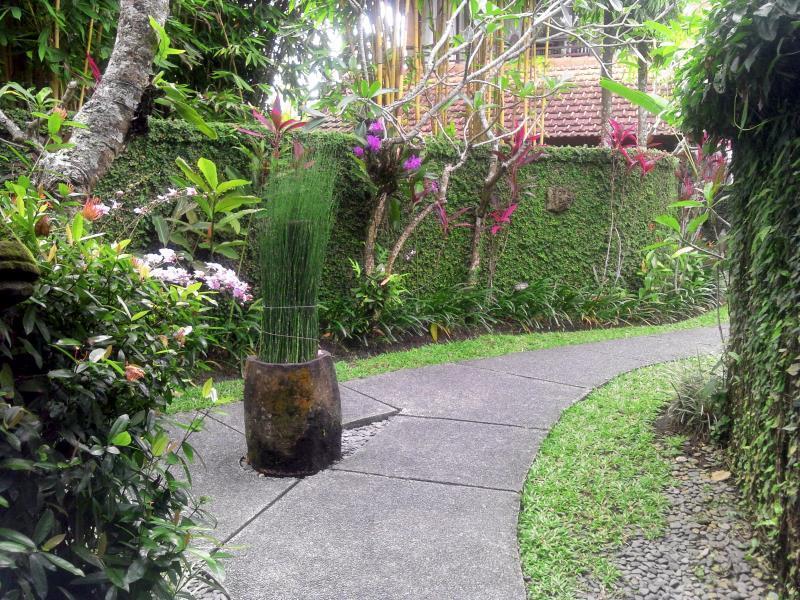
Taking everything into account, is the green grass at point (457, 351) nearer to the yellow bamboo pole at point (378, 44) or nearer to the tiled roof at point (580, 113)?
the yellow bamboo pole at point (378, 44)

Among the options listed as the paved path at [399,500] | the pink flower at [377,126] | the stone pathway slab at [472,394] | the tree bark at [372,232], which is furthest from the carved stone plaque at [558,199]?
the paved path at [399,500]

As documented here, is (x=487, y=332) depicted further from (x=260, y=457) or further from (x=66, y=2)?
(x=66, y=2)

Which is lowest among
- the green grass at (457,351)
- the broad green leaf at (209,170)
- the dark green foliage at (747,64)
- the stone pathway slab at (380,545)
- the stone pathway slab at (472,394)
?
the green grass at (457,351)

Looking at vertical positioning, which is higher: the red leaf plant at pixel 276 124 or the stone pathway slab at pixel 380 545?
the red leaf plant at pixel 276 124

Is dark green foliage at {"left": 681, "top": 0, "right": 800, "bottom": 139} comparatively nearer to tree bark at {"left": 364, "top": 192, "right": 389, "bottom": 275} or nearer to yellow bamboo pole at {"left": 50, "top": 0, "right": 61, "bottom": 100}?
tree bark at {"left": 364, "top": 192, "right": 389, "bottom": 275}

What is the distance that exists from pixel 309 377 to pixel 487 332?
11.9 feet

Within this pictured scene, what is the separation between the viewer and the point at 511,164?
597 cm

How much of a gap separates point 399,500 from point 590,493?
796 mm

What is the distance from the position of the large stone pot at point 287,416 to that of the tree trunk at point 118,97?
42.8 inches

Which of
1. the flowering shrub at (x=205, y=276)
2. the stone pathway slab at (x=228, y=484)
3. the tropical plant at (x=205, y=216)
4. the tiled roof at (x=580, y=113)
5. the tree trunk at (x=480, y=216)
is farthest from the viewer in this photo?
the tiled roof at (x=580, y=113)

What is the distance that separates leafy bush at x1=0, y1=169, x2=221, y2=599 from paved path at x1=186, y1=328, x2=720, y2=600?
2.32 ft

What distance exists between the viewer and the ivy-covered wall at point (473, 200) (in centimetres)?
434

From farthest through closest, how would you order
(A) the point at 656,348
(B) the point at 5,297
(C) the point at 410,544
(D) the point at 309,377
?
(A) the point at 656,348 < (D) the point at 309,377 < (C) the point at 410,544 < (B) the point at 5,297

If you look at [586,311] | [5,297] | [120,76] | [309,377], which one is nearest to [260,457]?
[309,377]
